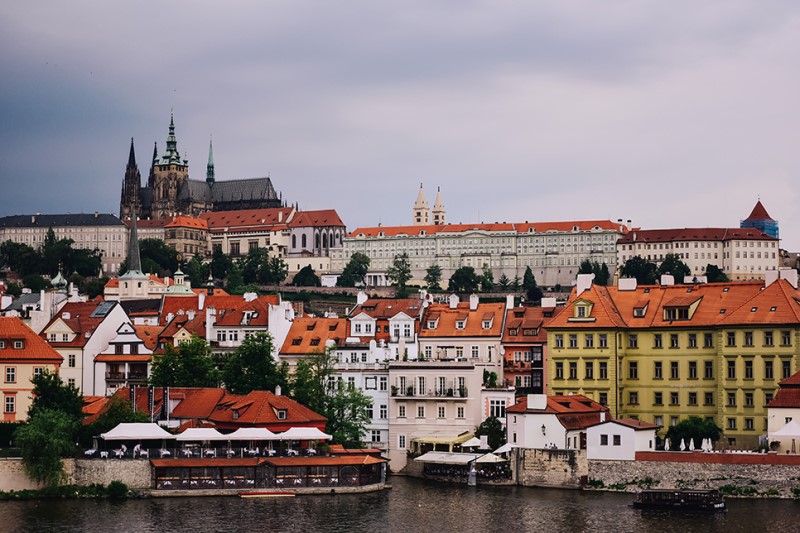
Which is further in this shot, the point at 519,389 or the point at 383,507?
the point at 519,389

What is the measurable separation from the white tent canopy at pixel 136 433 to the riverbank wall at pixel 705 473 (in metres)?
20.3

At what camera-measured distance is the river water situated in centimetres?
5925

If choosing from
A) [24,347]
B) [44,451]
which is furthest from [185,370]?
[44,451]

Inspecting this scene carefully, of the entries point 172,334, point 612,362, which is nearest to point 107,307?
point 172,334

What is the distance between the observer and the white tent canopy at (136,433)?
68938mm

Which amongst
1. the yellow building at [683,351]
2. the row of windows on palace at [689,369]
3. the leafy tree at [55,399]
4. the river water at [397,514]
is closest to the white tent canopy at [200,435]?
the river water at [397,514]

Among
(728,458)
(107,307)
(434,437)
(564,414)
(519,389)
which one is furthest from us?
(107,307)

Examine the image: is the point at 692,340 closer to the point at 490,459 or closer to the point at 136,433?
the point at 490,459

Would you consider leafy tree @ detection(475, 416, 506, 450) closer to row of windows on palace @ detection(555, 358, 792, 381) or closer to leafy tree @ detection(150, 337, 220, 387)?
row of windows on palace @ detection(555, 358, 792, 381)

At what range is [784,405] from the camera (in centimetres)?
7056

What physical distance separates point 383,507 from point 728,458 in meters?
15.9

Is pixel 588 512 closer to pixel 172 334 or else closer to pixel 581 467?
pixel 581 467

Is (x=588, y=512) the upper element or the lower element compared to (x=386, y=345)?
lower

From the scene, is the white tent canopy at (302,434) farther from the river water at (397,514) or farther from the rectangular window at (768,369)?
the rectangular window at (768,369)
